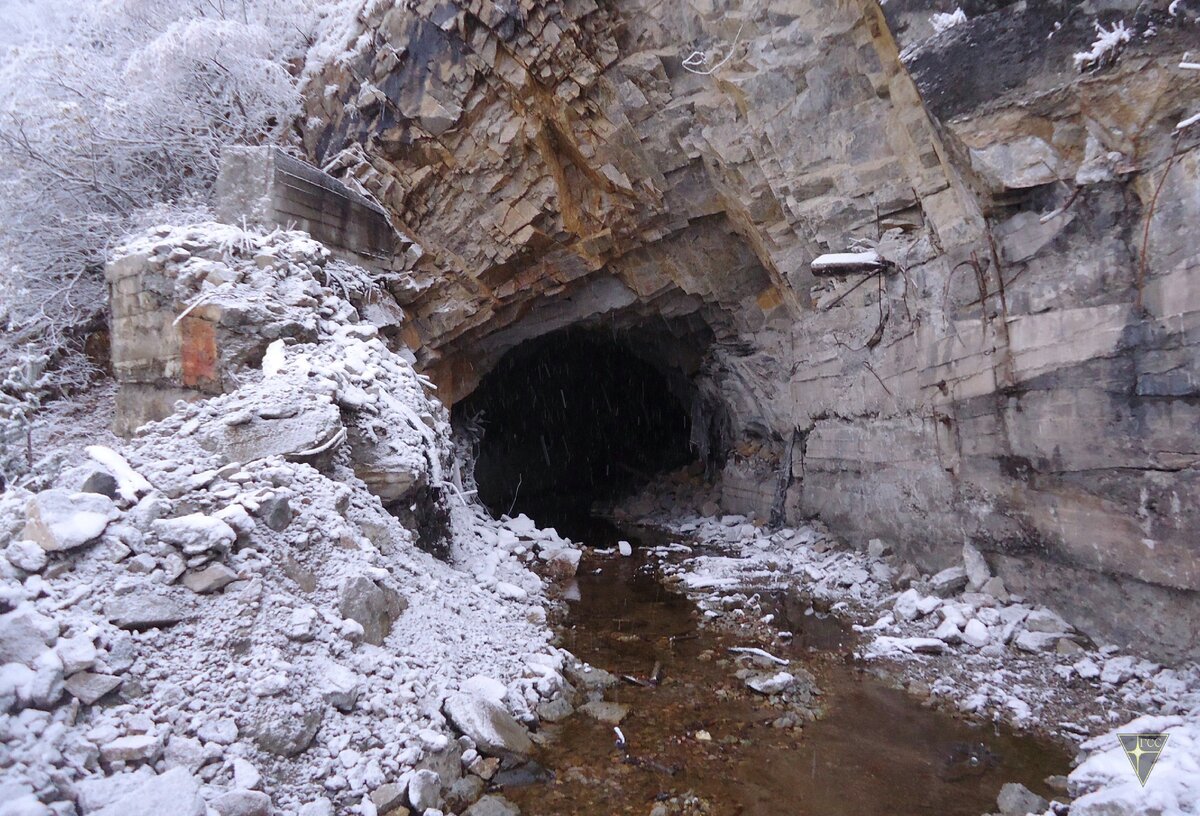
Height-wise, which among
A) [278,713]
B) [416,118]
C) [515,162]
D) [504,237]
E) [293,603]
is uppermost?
[416,118]

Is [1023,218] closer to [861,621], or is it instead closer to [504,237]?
[861,621]

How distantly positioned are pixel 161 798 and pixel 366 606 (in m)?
1.66

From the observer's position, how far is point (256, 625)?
11.6 ft

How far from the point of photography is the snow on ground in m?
3.21

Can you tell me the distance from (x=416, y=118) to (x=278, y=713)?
8863 millimetres

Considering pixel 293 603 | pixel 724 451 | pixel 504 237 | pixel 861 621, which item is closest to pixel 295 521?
pixel 293 603

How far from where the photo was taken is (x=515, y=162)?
32.2ft

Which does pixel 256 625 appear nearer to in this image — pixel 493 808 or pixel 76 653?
pixel 76 653

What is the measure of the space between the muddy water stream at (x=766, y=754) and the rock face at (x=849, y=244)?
1706 millimetres

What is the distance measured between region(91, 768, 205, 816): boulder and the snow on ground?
384 centimetres

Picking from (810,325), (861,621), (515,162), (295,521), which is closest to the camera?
(295,521)

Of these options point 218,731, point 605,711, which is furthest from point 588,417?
point 218,731

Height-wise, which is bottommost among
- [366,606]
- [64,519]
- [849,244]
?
[366,606]

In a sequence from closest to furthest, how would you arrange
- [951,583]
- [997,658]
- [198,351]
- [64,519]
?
1. [64,519]
2. [997,658]
3. [198,351]
4. [951,583]
